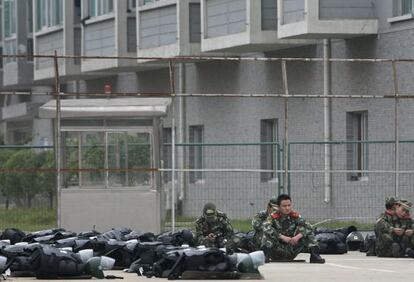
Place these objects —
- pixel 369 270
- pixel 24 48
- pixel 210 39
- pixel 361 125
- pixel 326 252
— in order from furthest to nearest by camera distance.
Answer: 1. pixel 24 48
2. pixel 210 39
3. pixel 361 125
4. pixel 326 252
5. pixel 369 270

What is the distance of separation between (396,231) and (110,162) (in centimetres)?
643

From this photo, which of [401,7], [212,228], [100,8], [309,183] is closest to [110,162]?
[212,228]

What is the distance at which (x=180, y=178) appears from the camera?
36188mm

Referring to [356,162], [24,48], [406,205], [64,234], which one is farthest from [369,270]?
[24,48]

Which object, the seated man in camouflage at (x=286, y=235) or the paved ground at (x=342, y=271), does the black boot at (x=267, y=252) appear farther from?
the paved ground at (x=342, y=271)

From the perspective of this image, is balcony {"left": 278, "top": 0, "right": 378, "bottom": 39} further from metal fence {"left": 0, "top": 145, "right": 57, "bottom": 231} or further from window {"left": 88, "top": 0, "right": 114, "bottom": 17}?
window {"left": 88, "top": 0, "right": 114, "bottom": 17}

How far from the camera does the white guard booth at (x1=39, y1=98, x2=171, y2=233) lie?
2661 cm

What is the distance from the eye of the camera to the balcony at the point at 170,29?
39094 millimetres

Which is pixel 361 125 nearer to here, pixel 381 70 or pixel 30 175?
pixel 381 70

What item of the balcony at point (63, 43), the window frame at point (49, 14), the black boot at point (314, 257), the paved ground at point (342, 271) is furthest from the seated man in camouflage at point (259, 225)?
the window frame at point (49, 14)

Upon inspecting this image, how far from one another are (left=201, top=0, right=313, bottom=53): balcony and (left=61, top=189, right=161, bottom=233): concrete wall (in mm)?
9634

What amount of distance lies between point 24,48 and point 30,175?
21398mm

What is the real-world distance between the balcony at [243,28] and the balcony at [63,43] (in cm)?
954

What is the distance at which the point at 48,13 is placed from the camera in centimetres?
4922
